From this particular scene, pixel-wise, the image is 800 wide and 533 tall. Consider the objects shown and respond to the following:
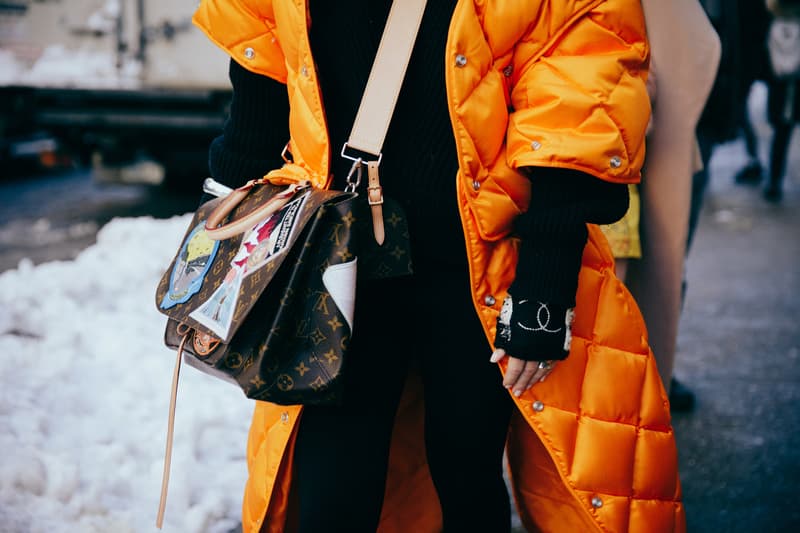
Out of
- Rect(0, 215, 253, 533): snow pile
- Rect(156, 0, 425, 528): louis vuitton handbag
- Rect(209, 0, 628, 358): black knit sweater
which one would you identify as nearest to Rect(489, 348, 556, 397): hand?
Rect(209, 0, 628, 358): black knit sweater

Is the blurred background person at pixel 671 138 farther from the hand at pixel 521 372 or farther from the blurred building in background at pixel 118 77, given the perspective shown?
the blurred building in background at pixel 118 77

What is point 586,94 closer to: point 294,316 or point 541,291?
point 541,291

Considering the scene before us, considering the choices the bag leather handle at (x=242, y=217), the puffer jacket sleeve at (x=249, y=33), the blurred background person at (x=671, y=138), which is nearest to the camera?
the bag leather handle at (x=242, y=217)

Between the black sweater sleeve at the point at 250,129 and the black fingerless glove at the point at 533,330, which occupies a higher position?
the black sweater sleeve at the point at 250,129

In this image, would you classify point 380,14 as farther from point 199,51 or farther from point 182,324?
point 199,51

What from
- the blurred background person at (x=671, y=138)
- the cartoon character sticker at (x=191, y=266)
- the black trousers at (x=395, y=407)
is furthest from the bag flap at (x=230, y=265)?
the blurred background person at (x=671, y=138)

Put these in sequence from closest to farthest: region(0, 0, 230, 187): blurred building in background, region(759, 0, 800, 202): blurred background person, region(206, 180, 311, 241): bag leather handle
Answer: region(206, 180, 311, 241): bag leather handle < region(0, 0, 230, 187): blurred building in background < region(759, 0, 800, 202): blurred background person

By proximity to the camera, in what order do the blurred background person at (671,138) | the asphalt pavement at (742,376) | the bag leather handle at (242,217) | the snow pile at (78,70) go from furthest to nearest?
the snow pile at (78,70) → the asphalt pavement at (742,376) → the blurred background person at (671,138) → the bag leather handle at (242,217)

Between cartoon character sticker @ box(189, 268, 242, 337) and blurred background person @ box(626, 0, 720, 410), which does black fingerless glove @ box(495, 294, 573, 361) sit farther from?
blurred background person @ box(626, 0, 720, 410)

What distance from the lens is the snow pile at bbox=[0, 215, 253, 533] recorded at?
2.67 metres

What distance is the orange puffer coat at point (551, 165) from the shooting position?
1.56 meters

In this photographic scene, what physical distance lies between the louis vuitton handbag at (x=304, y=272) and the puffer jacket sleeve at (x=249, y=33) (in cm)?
32

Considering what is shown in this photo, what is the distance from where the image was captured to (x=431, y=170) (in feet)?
5.39

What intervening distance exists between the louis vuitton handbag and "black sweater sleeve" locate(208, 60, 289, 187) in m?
0.24
